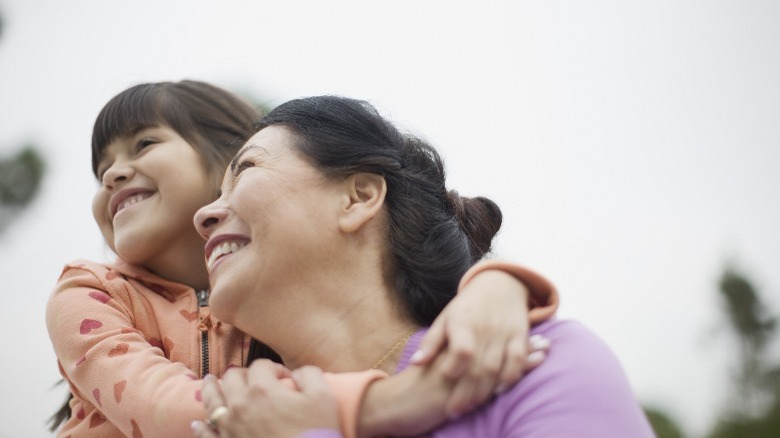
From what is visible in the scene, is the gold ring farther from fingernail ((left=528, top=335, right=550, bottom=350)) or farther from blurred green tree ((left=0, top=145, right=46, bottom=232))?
blurred green tree ((left=0, top=145, right=46, bottom=232))

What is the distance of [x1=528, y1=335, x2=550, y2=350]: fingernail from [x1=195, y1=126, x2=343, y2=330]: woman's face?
2.33ft

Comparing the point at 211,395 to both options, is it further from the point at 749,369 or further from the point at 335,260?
the point at 749,369

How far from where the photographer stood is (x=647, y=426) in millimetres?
1646

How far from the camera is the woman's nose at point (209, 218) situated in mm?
2287

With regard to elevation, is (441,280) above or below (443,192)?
below

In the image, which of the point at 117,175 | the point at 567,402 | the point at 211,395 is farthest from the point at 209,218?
the point at 567,402

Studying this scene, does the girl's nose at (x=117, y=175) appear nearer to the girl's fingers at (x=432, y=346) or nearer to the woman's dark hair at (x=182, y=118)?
the woman's dark hair at (x=182, y=118)

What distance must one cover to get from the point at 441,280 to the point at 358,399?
0.68 meters

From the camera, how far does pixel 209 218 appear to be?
2.34 meters

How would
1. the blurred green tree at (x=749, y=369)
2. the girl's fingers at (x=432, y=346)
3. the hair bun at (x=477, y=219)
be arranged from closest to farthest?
the girl's fingers at (x=432, y=346) < the hair bun at (x=477, y=219) < the blurred green tree at (x=749, y=369)

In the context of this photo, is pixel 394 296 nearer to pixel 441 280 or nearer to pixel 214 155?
pixel 441 280

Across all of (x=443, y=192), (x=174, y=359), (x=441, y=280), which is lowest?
(x=174, y=359)

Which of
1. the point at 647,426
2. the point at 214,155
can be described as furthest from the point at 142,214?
the point at 647,426

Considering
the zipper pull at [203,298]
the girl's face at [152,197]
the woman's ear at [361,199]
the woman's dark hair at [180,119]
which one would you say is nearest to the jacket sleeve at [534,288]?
the woman's ear at [361,199]
